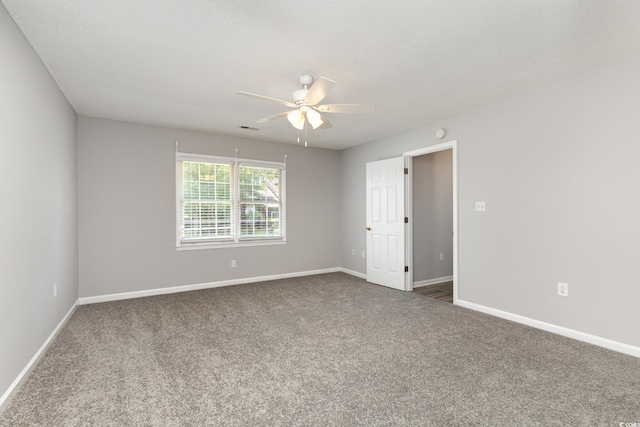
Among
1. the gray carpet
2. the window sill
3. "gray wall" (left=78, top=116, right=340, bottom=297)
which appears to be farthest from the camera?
the window sill

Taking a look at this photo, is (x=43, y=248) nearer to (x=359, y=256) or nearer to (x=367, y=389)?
(x=367, y=389)

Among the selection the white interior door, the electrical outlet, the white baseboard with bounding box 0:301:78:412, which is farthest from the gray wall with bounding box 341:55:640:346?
the white baseboard with bounding box 0:301:78:412

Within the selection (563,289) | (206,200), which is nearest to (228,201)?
(206,200)

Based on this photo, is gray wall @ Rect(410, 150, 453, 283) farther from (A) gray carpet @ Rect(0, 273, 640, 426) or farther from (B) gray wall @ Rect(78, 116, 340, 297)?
(B) gray wall @ Rect(78, 116, 340, 297)

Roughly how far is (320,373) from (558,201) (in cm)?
283

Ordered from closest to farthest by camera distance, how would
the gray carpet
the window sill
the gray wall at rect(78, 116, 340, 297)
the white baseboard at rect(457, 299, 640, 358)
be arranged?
the gray carpet
the white baseboard at rect(457, 299, 640, 358)
the gray wall at rect(78, 116, 340, 297)
the window sill

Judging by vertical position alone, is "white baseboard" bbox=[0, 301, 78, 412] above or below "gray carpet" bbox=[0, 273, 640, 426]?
above

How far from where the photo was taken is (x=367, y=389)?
2.13m

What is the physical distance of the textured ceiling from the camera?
6.72ft

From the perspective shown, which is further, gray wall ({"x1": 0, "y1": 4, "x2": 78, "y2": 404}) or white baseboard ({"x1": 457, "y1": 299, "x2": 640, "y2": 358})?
white baseboard ({"x1": 457, "y1": 299, "x2": 640, "y2": 358})

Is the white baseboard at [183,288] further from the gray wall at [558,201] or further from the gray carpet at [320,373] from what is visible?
the gray wall at [558,201]

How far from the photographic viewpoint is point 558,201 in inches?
122

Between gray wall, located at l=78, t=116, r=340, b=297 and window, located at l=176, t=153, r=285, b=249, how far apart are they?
4.9 inches

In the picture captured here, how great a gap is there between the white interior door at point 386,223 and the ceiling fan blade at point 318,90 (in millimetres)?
2473
